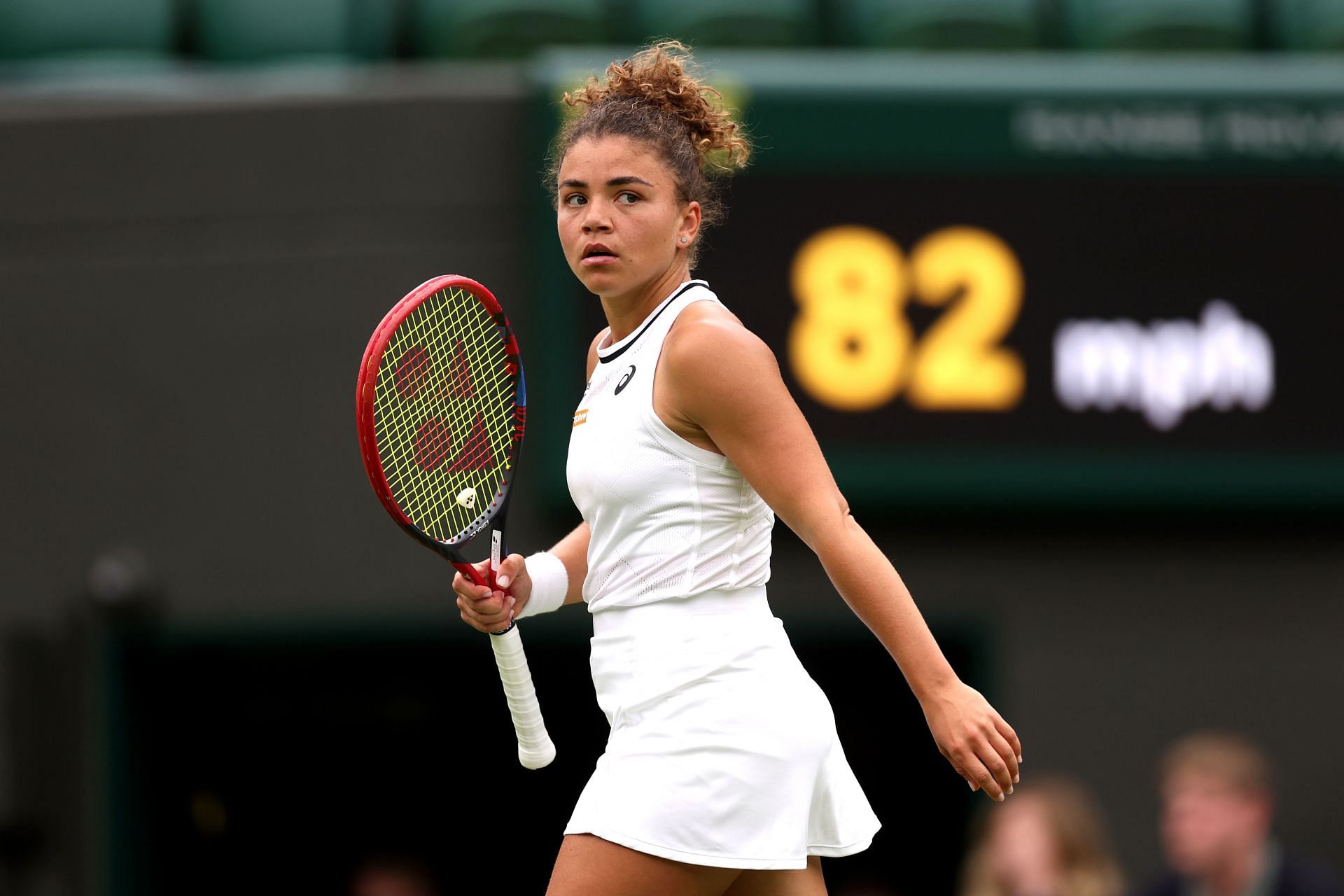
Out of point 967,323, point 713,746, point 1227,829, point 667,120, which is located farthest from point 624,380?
point 967,323

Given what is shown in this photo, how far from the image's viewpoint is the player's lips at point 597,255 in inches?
101

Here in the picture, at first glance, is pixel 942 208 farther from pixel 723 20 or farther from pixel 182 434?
pixel 182 434

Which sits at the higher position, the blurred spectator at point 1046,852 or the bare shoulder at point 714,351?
the bare shoulder at point 714,351

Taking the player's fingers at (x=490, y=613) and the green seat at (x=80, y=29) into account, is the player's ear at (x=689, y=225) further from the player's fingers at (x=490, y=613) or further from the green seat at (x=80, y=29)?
the green seat at (x=80, y=29)

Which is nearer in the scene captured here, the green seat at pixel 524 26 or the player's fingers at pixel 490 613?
the player's fingers at pixel 490 613

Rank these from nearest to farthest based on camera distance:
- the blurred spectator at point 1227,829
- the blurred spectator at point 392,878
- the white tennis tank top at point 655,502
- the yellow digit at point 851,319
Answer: the white tennis tank top at point 655,502, the blurred spectator at point 1227,829, the yellow digit at point 851,319, the blurred spectator at point 392,878

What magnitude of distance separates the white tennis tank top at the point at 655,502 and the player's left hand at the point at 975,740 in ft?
0.99

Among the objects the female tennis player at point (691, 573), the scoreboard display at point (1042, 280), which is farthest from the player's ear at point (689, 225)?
the scoreboard display at point (1042, 280)

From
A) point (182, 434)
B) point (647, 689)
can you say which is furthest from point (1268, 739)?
point (647, 689)

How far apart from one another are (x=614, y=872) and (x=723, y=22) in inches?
188

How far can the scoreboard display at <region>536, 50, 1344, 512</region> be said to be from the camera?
598 cm

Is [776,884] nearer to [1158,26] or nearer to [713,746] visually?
[713,746]

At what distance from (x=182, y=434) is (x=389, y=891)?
1823 millimetres

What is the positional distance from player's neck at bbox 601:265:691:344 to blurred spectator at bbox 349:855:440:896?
482cm
